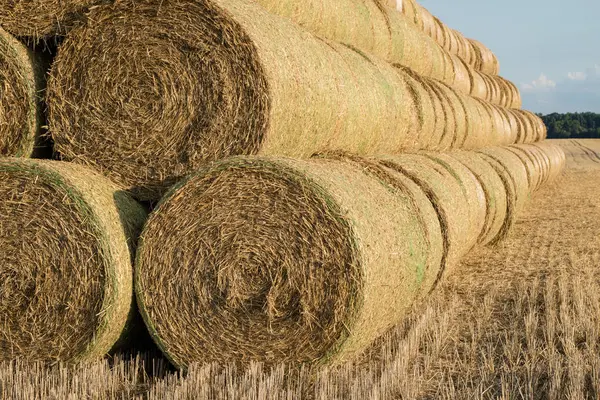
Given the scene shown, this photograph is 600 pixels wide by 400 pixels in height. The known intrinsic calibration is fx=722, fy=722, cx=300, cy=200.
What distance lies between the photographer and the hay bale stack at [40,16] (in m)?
4.43

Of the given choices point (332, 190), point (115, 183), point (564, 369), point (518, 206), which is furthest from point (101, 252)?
point (518, 206)

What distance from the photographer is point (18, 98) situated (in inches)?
176

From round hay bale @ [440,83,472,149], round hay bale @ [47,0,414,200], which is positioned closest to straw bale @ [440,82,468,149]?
round hay bale @ [440,83,472,149]

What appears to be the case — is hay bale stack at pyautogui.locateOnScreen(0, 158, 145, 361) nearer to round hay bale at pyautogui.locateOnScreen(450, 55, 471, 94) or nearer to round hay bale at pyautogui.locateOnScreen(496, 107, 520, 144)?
round hay bale at pyautogui.locateOnScreen(450, 55, 471, 94)

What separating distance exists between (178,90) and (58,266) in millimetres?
1219

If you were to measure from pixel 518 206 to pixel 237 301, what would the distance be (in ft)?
21.6

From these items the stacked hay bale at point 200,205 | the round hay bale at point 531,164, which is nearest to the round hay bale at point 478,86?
the round hay bale at point 531,164

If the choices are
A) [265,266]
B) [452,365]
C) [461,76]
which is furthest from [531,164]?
[265,266]

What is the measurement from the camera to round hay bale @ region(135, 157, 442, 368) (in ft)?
12.3

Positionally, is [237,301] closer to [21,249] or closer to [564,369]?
[21,249]

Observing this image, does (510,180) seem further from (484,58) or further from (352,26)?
(484,58)

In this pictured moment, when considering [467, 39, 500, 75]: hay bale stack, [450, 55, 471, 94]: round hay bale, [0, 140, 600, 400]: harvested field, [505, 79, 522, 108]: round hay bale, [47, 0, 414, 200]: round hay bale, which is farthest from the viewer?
[505, 79, 522, 108]: round hay bale

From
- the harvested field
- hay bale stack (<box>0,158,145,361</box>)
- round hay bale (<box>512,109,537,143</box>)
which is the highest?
round hay bale (<box>512,109,537,143</box>)

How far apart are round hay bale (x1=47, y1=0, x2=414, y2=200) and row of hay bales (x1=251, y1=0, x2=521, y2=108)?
1116 mm
